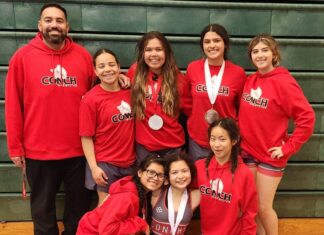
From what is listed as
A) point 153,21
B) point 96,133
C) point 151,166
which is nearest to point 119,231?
point 151,166

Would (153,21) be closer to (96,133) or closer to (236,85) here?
(236,85)

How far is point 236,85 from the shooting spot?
2439 mm

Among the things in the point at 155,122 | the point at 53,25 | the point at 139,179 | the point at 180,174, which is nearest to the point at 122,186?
the point at 139,179

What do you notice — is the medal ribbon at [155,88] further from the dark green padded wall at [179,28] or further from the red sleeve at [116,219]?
the red sleeve at [116,219]

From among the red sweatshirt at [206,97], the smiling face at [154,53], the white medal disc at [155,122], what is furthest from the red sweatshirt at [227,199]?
the smiling face at [154,53]

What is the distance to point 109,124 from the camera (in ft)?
7.71

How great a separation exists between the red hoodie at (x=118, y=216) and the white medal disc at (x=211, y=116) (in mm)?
713

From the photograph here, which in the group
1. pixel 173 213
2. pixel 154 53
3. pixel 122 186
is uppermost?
pixel 154 53

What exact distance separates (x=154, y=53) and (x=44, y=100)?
85cm

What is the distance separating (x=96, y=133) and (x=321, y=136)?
199 centimetres

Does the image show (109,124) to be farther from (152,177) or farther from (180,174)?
(180,174)

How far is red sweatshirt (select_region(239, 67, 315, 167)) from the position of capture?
7.31ft

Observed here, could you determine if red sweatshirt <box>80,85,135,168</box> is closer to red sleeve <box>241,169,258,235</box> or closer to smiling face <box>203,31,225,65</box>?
smiling face <box>203,31,225,65</box>

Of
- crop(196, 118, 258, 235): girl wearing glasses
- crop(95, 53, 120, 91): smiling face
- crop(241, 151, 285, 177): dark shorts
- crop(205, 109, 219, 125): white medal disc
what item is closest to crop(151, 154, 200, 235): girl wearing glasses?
crop(196, 118, 258, 235): girl wearing glasses
